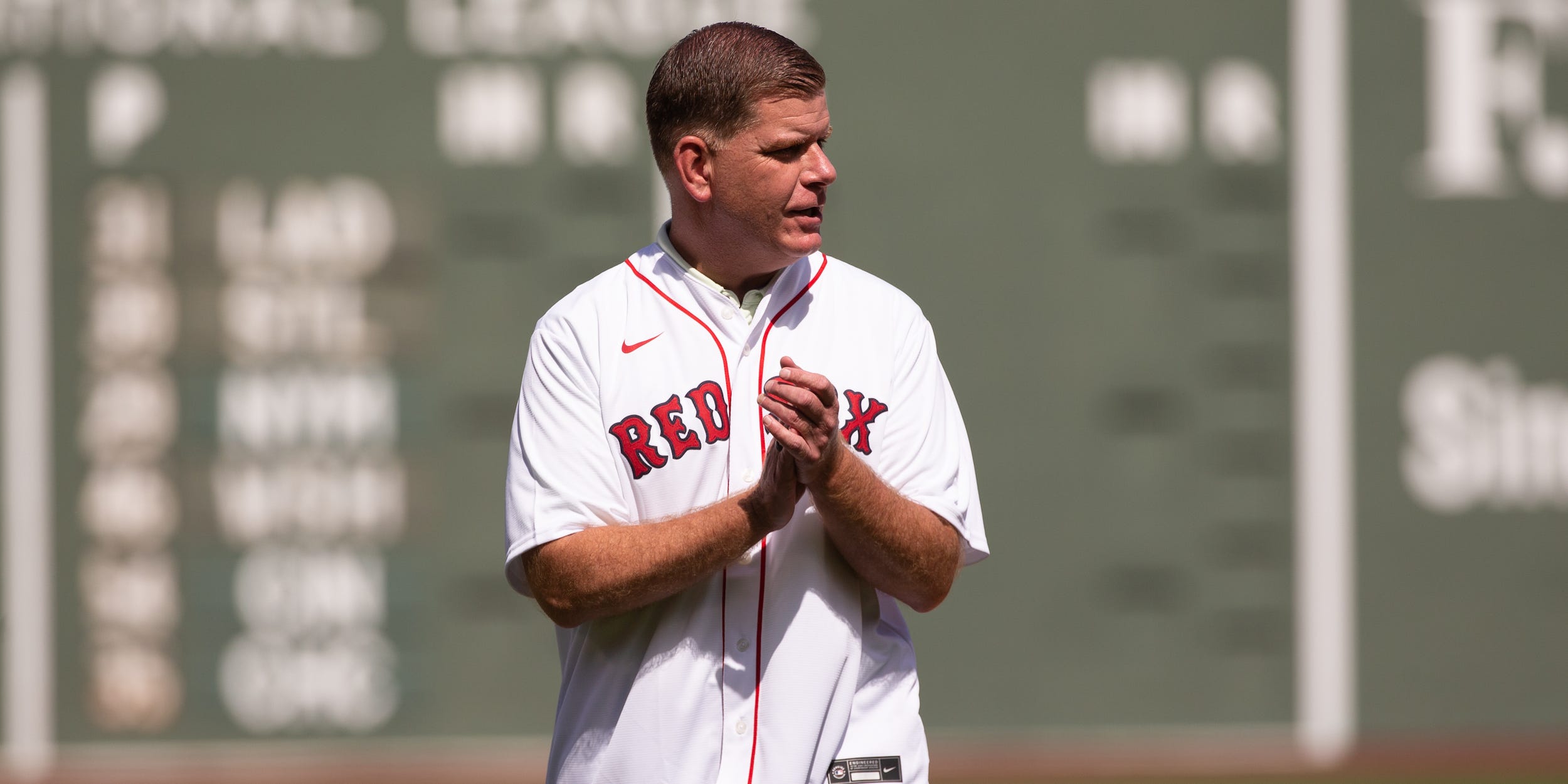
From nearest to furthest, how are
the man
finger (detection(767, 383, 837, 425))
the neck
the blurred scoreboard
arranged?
finger (detection(767, 383, 837, 425)) < the man < the neck < the blurred scoreboard

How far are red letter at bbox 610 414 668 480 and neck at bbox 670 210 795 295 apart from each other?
215mm

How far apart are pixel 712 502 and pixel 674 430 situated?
0.09m

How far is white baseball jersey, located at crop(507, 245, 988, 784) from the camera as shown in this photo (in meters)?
1.70

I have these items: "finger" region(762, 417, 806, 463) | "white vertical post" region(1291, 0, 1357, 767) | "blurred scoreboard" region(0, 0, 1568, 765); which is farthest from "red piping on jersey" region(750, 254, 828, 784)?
"white vertical post" region(1291, 0, 1357, 767)

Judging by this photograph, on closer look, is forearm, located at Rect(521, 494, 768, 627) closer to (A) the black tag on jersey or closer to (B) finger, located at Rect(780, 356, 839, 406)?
(B) finger, located at Rect(780, 356, 839, 406)

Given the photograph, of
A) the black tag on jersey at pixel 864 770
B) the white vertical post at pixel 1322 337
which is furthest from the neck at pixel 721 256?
the white vertical post at pixel 1322 337

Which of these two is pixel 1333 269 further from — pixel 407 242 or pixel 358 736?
pixel 358 736

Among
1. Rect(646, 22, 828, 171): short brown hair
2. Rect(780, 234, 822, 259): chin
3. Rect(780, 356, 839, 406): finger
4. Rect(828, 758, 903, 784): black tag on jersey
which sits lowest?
Rect(828, 758, 903, 784): black tag on jersey

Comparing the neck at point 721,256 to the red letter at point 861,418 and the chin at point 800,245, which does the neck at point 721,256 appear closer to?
the chin at point 800,245

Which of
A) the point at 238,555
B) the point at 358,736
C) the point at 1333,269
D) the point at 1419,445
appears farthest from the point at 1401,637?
the point at 238,555

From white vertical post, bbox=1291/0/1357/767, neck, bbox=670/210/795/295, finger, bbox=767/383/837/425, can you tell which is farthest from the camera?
white vertical post, bbox=1291/0/1357/767

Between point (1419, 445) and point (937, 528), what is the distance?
452 cm

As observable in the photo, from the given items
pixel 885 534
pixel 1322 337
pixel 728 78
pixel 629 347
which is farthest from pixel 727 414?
pixel 1322 337

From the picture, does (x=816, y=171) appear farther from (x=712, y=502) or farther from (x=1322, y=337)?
(x=1322, y=337)
